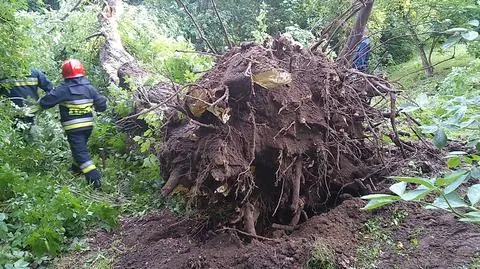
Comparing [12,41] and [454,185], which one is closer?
[454,185]

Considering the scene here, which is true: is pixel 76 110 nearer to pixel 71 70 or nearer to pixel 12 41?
pixel 71 70

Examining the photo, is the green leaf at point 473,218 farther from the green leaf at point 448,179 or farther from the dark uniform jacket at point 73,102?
the dark uniform jacket at point 73,102

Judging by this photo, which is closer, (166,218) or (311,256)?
(311,256)

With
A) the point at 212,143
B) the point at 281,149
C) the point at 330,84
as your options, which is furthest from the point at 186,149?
the point at 330,84

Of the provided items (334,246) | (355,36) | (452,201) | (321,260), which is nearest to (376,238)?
(334,246)

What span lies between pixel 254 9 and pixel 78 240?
11.7 meters

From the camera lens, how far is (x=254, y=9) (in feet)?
48.7

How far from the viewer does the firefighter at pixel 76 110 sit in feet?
19.5

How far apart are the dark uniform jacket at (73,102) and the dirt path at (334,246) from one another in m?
2.40

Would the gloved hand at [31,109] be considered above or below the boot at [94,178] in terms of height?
above

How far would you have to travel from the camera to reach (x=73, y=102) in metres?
6.02

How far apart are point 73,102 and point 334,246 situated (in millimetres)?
4037

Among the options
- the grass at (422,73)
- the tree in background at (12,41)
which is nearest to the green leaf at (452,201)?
the tree in background at (12,41)

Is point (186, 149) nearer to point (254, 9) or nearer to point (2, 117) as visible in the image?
point (2, 117)
